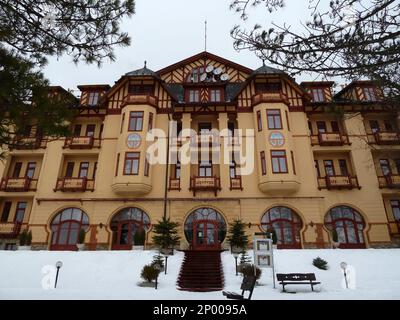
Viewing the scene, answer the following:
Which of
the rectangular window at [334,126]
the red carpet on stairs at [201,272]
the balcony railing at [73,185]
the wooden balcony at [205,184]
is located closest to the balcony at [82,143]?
the balcony railing at [73,185]

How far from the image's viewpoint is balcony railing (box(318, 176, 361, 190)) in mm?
21922

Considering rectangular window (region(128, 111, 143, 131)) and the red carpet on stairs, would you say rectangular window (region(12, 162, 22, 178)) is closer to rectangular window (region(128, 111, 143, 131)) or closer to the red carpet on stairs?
rectangular window (region(128, 111, 143, 131))

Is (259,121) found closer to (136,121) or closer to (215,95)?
(215,95)

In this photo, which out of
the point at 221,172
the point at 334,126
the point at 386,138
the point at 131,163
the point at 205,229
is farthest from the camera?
the point at 334,126

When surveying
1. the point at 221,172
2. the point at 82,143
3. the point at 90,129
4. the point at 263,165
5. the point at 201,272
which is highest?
the point at 90,129

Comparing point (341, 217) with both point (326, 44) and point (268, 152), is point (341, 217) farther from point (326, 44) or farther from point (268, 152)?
point (326, 44)

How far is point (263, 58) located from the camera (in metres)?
6.45

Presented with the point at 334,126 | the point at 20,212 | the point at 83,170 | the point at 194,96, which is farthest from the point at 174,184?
the point at 334,126

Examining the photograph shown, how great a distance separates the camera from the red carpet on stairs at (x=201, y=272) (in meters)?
13.8

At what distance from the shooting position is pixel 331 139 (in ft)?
77.9

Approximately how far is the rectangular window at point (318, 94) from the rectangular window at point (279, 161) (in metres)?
7.82

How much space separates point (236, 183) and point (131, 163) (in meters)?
8.82

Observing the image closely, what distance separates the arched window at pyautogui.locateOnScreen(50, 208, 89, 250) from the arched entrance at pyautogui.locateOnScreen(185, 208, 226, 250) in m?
8.50
